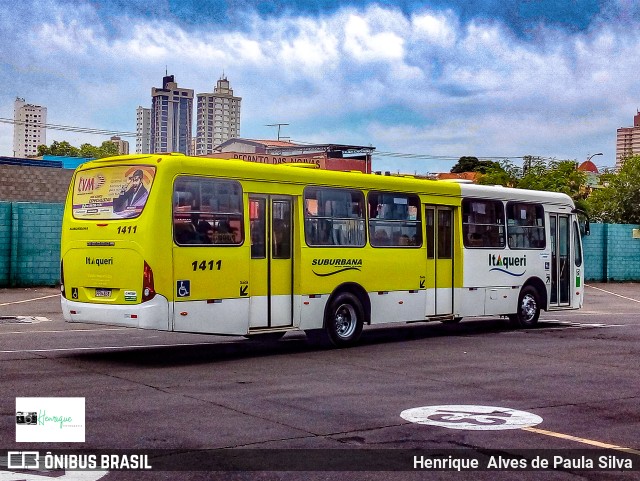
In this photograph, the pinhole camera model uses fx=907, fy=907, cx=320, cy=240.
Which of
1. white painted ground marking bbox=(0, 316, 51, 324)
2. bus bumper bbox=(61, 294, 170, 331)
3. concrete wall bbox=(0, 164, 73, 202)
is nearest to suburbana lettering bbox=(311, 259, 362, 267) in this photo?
bus bumper bbox=(61, 294, 170, 331)

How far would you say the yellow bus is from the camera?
515 inches

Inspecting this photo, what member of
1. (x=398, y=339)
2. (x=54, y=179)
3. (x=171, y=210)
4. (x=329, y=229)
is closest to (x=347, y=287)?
(x=329, y=229)

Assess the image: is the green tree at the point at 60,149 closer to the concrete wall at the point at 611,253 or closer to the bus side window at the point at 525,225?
the concrete wall at the point at 611,253

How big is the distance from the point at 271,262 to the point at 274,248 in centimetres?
26

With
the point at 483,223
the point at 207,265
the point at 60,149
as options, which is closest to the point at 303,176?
the point at 207,265

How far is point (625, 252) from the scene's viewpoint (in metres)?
45.0

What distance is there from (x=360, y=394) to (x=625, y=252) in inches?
1465

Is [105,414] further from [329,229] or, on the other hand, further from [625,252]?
[625,252]

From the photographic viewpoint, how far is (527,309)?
819 inches

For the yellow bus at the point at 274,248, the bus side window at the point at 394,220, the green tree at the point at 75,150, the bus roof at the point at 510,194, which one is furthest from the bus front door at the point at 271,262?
the green tree at the point at 75,150

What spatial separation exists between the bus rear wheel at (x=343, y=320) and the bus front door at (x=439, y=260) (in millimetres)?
2179

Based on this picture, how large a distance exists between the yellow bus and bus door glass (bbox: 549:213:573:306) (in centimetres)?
181

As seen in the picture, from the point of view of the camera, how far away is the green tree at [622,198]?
176ft

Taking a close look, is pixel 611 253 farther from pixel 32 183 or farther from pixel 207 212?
pixel 207 212
